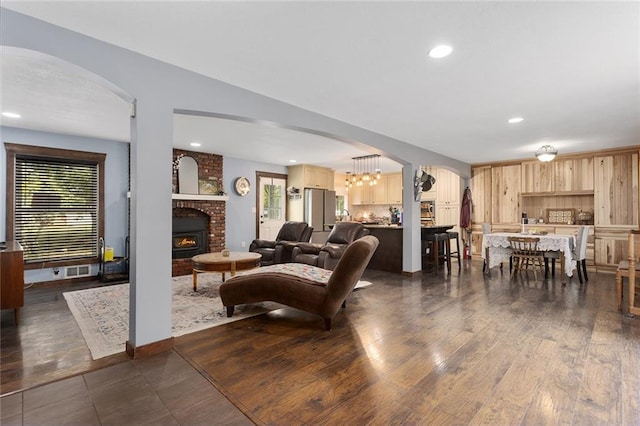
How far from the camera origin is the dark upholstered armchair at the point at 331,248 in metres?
5.03

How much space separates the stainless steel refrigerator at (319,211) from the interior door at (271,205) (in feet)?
2.35

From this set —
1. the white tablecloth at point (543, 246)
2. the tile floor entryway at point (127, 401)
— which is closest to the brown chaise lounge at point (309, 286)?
the tile floor entryway at point (127, 401)

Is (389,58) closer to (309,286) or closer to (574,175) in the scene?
(309,286)

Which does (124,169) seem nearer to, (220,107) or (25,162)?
(25,162)

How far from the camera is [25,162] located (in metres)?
4.99

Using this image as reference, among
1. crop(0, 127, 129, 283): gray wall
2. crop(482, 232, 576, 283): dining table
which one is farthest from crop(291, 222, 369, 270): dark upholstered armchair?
crop(0, 127, 129, 283): gray wall

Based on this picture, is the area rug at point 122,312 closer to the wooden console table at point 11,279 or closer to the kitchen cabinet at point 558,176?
the wooden console table at point 11,279

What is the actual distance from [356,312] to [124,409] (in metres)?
2.40

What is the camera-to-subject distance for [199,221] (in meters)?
6.78

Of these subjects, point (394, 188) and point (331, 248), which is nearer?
point (331, 248)

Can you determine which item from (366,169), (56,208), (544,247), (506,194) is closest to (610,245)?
(506,194)

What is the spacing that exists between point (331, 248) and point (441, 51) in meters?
3.31

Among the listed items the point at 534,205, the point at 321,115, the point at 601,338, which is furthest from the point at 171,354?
the point at 534,205

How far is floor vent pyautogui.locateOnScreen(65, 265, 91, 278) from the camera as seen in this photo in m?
5.34
